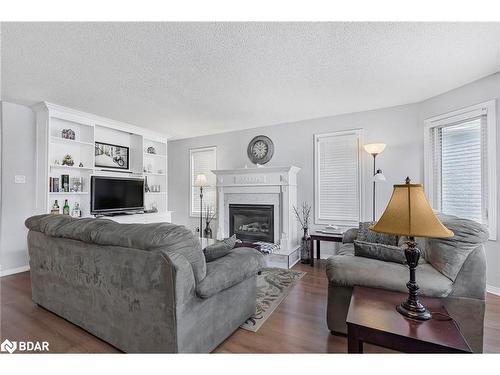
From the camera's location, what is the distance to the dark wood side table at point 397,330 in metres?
1.15

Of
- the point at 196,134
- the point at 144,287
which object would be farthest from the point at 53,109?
the point at 144,287

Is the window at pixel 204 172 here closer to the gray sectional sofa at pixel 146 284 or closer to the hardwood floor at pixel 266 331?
the hardwood floor at pixel 266 331

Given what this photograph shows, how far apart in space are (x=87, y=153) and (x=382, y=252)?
15.4ft

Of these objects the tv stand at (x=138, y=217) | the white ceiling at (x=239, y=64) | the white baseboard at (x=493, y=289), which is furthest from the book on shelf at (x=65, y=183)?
the white baseboard at (x=493, y=289)

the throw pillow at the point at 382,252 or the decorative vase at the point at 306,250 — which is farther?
the decorative vase at the point at 306,250

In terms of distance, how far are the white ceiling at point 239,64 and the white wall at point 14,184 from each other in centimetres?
40

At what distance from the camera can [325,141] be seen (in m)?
4.40

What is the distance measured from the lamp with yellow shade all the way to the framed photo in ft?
15.6

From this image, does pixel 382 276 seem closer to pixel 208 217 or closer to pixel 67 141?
pixel 208 217

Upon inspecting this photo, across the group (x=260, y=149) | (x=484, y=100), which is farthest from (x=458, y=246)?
(x=260, y=149)

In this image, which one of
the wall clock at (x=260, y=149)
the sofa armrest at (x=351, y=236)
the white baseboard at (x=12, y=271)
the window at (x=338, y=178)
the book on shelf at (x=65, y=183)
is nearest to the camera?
the sofa armrest at (x=351, y=236)

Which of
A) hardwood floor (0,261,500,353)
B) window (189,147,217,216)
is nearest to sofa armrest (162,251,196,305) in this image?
hardwood floor (0,261,500,353)

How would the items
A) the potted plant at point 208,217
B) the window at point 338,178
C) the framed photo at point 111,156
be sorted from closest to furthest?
the window at point 338,178, the framed photo at point 111,156, the potted plant at point 208,217

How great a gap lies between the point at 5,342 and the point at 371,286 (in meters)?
2.85
